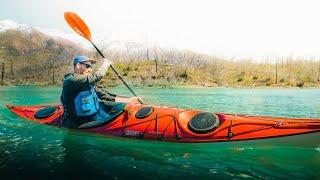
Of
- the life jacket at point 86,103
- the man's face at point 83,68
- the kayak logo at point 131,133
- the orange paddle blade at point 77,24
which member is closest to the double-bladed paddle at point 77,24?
the orange paddle blade at point 77,24

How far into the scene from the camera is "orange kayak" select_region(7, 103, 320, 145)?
7352 mm

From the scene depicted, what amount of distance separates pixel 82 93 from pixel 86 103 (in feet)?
0.95

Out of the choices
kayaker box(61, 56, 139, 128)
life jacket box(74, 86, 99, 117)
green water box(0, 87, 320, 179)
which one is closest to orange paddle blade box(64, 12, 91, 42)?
kayaker box(61, 56, 139, 128)

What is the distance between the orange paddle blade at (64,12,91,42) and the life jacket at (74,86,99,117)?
2870 millimetres

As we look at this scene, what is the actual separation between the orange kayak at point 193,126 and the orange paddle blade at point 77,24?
2.95m

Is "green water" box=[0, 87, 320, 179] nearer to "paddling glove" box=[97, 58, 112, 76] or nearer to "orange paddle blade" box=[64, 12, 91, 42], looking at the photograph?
"paddling glove" box=[97, 58, 112, 76]

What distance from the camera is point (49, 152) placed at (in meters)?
8.51

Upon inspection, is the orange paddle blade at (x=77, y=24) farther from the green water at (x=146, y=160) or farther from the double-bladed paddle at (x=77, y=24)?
the green water at (x=146, y=160)

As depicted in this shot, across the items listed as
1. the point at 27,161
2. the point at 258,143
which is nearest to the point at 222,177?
the point at 258,143

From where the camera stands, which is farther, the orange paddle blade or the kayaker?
the orange paddle blade

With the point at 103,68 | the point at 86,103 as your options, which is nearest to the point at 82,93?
the point at 86,103

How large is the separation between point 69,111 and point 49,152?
1271mm

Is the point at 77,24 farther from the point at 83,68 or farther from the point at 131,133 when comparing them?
the point at 131,133

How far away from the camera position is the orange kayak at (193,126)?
24.1 ft
